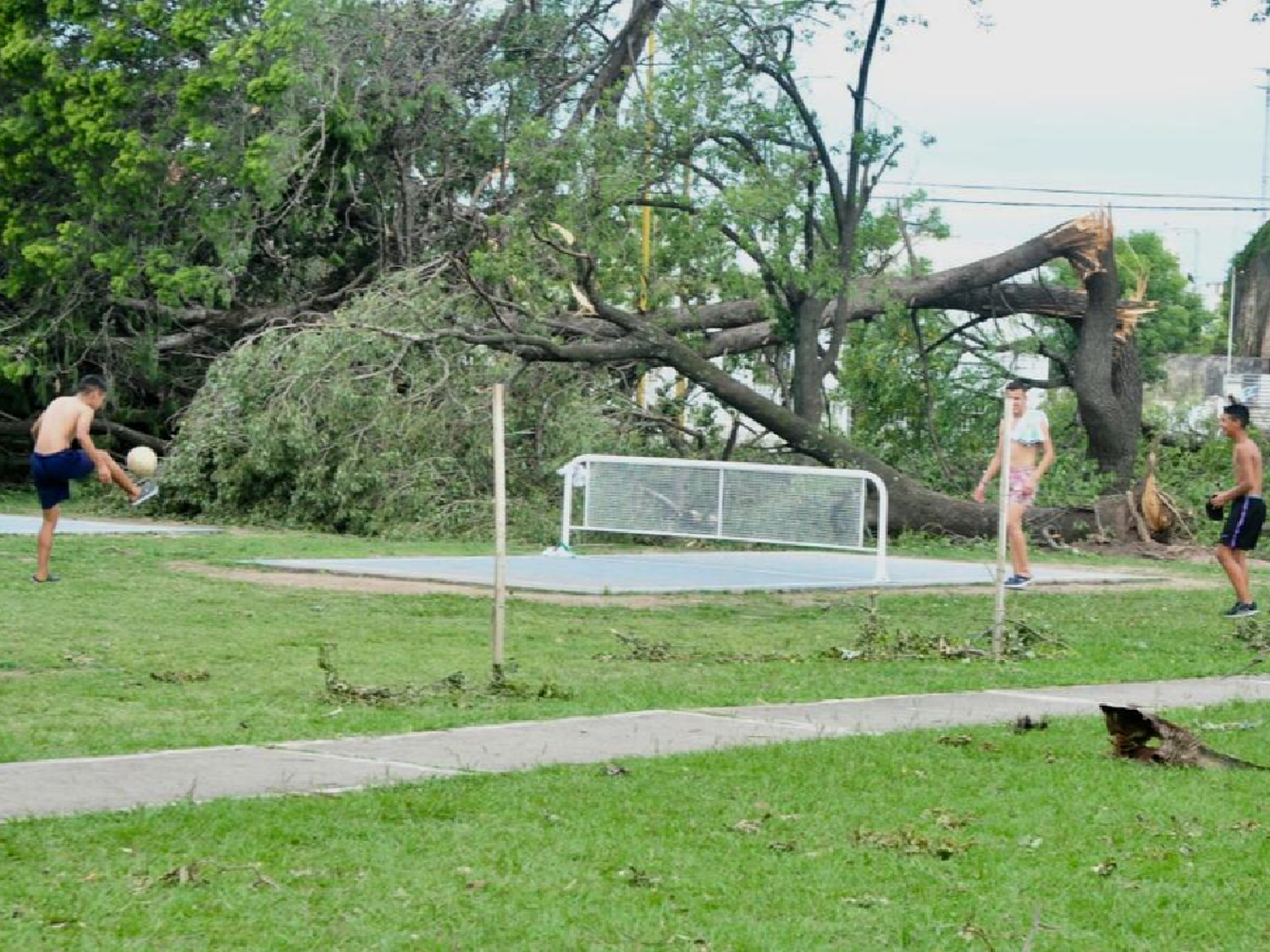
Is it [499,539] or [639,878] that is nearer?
[639,878]

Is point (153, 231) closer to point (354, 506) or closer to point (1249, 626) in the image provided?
point (354, 506)

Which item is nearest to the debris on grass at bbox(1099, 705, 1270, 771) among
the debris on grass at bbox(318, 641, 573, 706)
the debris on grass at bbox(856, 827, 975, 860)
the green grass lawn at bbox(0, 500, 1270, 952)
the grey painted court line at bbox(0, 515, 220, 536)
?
the green grass lawn at bbox(0, 500, 1270, 952)

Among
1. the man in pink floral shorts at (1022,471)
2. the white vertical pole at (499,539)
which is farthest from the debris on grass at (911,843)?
the man in pink floral shorts at (1022,471)

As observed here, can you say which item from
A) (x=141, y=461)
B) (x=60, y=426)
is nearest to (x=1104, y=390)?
(x=141, y=461)

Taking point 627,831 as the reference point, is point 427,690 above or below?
below

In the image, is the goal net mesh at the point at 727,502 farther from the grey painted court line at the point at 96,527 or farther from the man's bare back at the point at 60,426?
the man's bare back at the point at 60,426

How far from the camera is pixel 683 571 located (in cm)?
1856

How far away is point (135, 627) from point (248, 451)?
11.2 m

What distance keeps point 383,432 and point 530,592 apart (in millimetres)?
7321

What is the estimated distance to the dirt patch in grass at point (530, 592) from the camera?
15.6m

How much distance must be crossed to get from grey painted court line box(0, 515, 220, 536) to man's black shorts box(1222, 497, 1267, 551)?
1128cm

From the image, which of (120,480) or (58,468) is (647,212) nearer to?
(120,480)

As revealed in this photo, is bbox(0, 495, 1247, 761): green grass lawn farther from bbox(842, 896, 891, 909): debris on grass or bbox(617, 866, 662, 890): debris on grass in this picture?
bbox(842, 896, 891, 909): debris on grass

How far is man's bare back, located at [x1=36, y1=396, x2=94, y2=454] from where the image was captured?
632 inches
